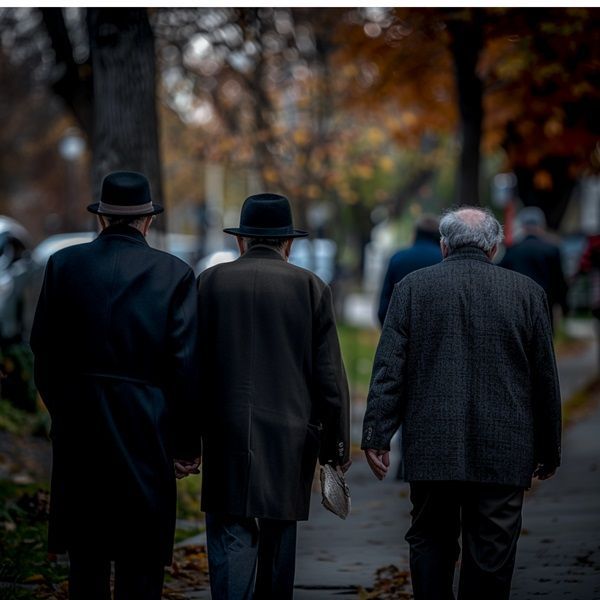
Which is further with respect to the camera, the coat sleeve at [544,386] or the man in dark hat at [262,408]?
the man in dark hat at [262,408]

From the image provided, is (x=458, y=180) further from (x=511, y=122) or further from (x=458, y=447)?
(x=458, y=447)

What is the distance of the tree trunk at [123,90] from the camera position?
9391mm

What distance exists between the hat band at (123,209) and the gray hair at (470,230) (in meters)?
1.23

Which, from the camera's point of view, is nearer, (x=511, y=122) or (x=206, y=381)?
(x=206, y=381)

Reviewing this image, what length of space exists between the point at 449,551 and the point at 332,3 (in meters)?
3.11

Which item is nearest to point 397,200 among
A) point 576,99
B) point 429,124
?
point 429,124

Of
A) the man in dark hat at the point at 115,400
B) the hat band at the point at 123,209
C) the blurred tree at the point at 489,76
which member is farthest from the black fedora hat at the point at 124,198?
the blurred tree at the point at 489,76

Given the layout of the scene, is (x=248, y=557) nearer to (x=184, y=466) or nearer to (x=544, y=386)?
(x=184, y=466)

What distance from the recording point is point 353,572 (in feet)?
23.2

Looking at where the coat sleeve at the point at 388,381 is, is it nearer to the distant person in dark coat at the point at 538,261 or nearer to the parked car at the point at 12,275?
the distant person in dark coat at the point at 538,261

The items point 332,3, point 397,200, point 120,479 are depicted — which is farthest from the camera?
point 397,200

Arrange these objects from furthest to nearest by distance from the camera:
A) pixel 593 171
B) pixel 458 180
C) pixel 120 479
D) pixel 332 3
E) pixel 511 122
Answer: pixel 593 171 → pixel 511 122 → pixel 458 180 → pixel 332 3 → pixel 120 479

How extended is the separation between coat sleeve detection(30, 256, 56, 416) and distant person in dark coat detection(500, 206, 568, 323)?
23.1ft

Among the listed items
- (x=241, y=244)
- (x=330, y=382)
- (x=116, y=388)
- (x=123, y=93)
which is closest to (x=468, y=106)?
(x=123, y=93)
